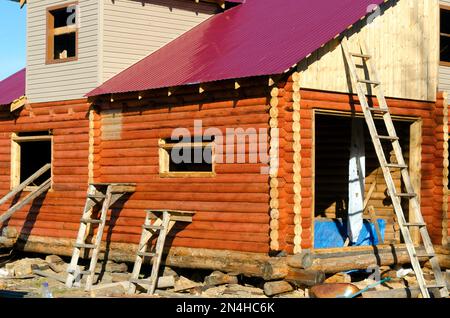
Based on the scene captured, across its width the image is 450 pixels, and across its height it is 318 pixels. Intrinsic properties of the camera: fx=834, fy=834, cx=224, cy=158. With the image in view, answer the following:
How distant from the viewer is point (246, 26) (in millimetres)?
20234

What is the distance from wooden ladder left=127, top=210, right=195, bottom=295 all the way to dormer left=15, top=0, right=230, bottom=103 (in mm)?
4409

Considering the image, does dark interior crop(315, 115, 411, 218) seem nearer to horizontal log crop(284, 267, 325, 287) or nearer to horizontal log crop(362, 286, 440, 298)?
horizontal log crop(362, 286, 440, 298)

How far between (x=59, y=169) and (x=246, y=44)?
20.2ft

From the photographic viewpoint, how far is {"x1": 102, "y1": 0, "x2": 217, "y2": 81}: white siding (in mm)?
20953

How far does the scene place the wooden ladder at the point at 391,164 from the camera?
52.6 ft

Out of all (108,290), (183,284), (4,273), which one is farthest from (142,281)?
(4,273)

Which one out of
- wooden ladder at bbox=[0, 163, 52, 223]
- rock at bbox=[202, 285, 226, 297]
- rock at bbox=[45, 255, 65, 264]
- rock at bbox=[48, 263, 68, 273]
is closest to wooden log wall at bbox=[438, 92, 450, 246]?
rock at bbox=[202, 285, 226, 297]

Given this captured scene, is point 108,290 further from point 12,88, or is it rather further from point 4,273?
point 12,88

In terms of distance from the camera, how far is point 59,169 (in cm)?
2144

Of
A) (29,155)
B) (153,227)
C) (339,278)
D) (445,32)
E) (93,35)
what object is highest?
(445,32)

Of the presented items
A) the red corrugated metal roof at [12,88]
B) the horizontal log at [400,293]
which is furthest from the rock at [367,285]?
the red corrugated metal roof at [12,88]

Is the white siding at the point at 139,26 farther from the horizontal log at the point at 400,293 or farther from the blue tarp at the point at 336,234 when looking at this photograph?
the horizontal log at the point at 400,293

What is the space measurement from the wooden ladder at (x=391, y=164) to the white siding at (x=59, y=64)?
6.86 m
